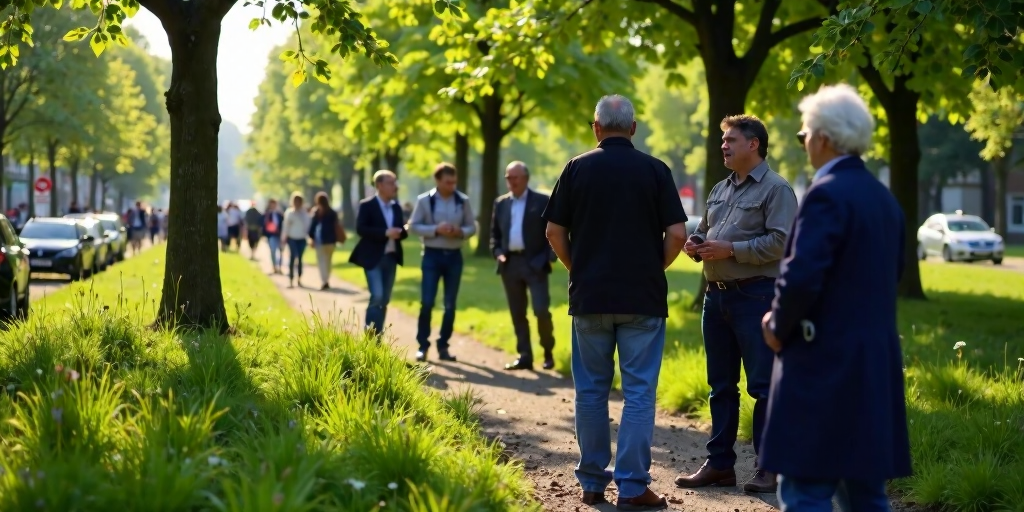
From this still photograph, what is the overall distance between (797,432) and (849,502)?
381 millimetres

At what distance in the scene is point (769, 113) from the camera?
2030 centimetres

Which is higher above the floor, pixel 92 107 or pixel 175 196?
pixel 92 107

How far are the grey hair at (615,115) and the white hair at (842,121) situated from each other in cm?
197

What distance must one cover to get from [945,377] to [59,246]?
23389 millimetres

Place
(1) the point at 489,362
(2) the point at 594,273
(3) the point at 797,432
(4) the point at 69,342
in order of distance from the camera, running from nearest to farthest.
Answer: (3) the point at 797,432 < (2) the point at 594,273 < (4) the point at 69,342 < (1) the point at 489,362

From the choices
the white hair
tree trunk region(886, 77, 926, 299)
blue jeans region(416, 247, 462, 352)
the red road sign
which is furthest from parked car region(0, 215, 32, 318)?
the red road sign

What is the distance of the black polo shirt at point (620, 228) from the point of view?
20.5 feet

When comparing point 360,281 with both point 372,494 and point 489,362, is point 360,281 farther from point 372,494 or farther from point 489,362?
point 372,494

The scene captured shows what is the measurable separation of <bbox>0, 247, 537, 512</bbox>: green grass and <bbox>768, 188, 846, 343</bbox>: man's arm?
1.33 meters

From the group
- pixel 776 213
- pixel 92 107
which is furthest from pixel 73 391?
pixel 92 107

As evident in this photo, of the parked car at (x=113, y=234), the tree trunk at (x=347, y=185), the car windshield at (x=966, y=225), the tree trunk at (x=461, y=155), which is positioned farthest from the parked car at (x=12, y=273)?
the tree trunk at (x=347, y=185)

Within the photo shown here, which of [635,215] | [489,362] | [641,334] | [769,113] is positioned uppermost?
[769,113]

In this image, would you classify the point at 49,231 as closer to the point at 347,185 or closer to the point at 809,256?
the point at 809,256

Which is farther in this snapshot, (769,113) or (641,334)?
(769,113)
